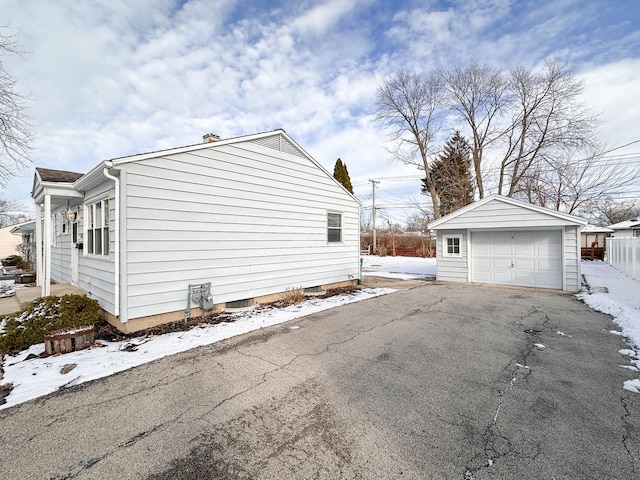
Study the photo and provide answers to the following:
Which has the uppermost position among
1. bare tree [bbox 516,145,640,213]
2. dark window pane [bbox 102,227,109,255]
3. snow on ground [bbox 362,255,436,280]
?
bare tree [bbox 516,145,640,213]

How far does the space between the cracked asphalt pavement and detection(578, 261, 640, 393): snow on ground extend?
211 mm

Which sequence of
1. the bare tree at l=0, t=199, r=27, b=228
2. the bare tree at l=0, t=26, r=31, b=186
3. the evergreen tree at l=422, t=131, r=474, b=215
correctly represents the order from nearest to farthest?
the bare tree at l=0, t=26, r=31, b=186, the evergreen tree at l=422, t=131, r=474, b=215, the bare tree at l=0, t=199, r=27, b=228

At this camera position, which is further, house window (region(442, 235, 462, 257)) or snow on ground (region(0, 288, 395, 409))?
house window (region(442, 235, 462, 257))

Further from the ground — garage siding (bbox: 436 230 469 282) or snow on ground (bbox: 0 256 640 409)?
garage siding (bbox: 436 230 469 282)

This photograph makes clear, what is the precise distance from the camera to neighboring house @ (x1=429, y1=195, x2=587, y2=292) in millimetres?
9867

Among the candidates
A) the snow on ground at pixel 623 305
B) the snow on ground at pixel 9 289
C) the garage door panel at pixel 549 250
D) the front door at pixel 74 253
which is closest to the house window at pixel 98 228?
the front door at pixel 74 253

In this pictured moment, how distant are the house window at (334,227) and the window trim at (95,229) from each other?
238 inches

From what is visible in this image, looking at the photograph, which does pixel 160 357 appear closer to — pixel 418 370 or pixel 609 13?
pixel 418 370

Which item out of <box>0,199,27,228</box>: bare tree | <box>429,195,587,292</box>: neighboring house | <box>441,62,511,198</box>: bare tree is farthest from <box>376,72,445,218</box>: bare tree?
<box>0,199,27,228</box>: bare tree

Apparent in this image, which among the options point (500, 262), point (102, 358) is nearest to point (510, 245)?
point (500, 262)

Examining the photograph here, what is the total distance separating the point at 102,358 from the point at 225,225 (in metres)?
3.46

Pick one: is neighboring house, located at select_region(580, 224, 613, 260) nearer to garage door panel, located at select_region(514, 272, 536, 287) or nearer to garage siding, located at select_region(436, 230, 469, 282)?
garage door panel, located at select_region(514, 272, 536, 287)

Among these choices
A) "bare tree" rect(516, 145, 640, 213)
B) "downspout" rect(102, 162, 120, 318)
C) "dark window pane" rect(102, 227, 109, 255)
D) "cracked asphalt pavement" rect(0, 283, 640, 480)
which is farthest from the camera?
"bare tree" rect(516, 145, 640, 213)

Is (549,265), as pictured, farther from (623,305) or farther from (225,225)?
(225,225)
